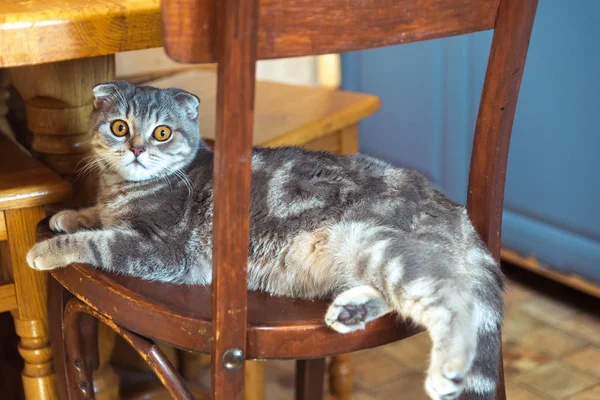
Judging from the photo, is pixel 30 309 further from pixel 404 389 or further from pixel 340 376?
pixel 404 389

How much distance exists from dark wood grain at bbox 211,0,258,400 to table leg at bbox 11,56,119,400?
0.63m

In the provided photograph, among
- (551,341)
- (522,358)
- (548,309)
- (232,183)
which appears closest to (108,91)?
(232,183)

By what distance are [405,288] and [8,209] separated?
68cm

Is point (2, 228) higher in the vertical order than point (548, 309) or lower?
higher

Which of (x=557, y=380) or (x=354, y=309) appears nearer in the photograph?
(x=354, y=309)

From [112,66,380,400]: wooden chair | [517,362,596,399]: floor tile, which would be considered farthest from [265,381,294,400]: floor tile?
[517,362,596,399]: floor tile

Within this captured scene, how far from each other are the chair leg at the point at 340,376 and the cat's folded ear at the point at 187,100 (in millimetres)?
720

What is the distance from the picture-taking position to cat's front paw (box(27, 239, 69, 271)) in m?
1.11

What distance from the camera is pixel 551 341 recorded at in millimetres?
2080

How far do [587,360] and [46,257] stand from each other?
146cm

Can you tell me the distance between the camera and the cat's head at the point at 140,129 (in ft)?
4.03

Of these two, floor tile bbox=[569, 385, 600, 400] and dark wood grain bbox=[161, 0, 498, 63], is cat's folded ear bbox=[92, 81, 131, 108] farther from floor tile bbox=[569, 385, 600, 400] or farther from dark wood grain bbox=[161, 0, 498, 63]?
floor tile bbox=[569, 385, 600, 400]

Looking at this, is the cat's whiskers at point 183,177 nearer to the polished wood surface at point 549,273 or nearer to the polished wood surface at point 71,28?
the polished wood surface at point 71,28

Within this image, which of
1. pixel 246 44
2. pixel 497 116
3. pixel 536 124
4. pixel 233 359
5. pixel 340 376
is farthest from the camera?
pixel 536 124
